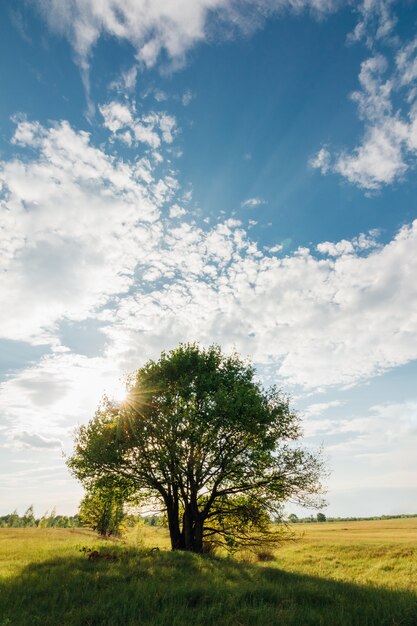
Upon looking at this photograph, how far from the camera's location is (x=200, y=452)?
2164 cm

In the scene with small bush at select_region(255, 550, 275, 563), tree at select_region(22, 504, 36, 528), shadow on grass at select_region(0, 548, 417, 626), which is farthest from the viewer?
tree at select_region(22, 504, 36, 528)

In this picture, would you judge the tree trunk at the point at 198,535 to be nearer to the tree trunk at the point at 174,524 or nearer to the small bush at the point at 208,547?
the tree trunk at the point at 174,524

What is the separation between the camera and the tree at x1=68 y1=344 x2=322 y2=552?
69.7 ft

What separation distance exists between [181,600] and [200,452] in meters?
11.6

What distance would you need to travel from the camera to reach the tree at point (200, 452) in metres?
21.2

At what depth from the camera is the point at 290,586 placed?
39.9 ft

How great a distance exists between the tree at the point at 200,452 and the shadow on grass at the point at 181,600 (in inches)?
288

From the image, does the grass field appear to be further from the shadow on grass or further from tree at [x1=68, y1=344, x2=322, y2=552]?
tree at [x1=68, y1=344, x2=322, y2=552]

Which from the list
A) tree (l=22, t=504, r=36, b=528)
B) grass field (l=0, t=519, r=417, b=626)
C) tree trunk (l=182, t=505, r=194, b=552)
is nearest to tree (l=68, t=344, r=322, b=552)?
tree trunk (l=182, t=505, r=194, b=552)

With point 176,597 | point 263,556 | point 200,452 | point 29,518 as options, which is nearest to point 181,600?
point 176,597

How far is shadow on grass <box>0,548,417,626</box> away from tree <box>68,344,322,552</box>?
288 inches

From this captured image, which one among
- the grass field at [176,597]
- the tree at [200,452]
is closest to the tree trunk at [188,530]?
the tree at [200,452]

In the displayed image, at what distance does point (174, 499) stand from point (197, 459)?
3863 millimetres

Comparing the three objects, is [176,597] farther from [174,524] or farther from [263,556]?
[263,556]
